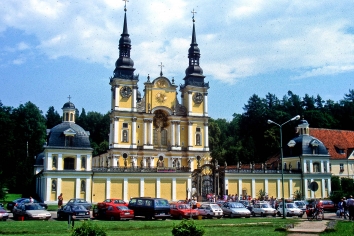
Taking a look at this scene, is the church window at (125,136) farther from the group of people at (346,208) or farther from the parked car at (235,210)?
the group of people at (346,208)

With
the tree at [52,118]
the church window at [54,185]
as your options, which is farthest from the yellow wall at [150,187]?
the tree at [52,118]

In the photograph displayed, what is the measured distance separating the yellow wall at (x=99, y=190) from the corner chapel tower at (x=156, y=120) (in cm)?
1486

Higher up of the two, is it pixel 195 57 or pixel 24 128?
pixel 195 57

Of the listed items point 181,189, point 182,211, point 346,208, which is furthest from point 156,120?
point 346,208

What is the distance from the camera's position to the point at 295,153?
6084 cm

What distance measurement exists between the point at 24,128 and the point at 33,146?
4.09 metres

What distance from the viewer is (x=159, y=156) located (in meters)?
68.9

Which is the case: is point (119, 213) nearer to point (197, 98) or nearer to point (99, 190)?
point (99, 190)

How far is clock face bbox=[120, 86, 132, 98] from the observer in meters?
68.1

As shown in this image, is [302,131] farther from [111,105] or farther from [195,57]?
[111,105]

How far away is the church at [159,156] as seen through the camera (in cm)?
4959

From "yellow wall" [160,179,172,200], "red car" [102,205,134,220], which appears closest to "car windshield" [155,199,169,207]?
"red car" [102,205,134,220]

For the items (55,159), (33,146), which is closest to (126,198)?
(55,159)

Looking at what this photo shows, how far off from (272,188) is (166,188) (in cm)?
1356
